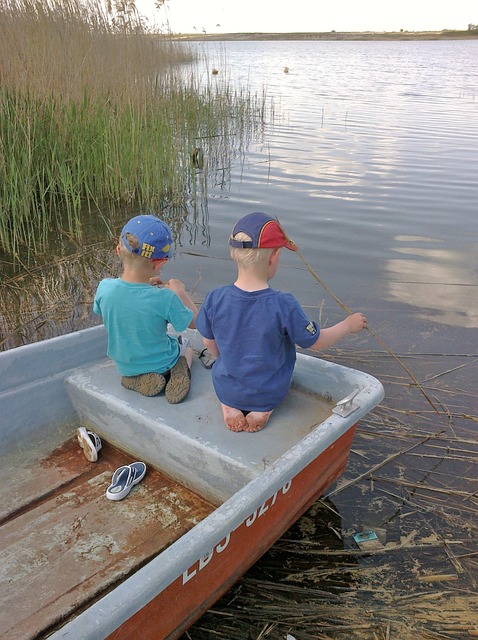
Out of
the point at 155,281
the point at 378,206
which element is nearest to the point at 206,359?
the point at 155,281

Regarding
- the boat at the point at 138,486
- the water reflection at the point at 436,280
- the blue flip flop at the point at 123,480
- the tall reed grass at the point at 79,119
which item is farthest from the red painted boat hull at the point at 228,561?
the tall reed grass at the point at 79,119

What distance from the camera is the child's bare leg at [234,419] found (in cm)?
251

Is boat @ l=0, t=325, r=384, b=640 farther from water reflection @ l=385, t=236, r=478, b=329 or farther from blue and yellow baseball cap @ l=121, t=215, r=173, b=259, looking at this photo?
water reflection @ l=385, t=236, r=478, b=329

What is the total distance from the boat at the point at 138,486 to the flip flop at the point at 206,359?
5 centimetres

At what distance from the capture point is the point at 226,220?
7.71 metres

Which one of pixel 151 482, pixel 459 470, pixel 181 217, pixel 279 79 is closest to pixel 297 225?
pixel 181 217

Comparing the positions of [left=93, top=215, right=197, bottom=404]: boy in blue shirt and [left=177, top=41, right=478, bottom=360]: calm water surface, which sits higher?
[left=93, top=215, right=197, bottom=404]: boy in blue shirt

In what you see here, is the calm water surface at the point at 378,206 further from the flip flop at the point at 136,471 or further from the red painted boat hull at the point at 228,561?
the flip flop at the point at 136,471

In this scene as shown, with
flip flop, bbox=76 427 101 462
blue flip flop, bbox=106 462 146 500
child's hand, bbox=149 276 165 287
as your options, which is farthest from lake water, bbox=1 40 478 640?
child's hand, bbox=149 276 165 287

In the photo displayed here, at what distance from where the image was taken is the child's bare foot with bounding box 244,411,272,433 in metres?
2.51

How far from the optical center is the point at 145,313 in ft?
8.61

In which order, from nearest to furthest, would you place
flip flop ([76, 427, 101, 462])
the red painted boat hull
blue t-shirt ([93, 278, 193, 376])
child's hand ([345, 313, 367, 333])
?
the red painted boat hull < child's hand ([345, 313, 367, 333]) < blue t-shirt ([93, 278, 193, 376]) < flip flop ([76, 427, 101, 462])

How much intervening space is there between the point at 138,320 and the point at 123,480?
75cm

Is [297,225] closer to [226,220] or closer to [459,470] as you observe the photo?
[226,220]
